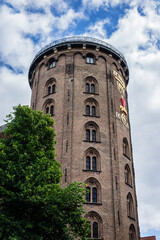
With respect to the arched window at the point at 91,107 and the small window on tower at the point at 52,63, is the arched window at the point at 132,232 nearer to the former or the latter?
the arched window at the point at 91,107

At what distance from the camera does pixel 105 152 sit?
30.1 m

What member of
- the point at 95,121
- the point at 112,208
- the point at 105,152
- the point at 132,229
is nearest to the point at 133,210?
the point at 132,229

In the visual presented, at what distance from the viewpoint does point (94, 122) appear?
3153cm

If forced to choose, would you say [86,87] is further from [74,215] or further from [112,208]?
[74,215]

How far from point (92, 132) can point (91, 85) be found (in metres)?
6.33

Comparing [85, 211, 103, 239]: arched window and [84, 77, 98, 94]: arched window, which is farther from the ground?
[84, 77, 98, 94]: arched window

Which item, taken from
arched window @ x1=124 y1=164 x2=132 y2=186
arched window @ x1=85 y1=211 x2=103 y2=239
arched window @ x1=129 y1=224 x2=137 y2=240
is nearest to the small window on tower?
arched window @ x1=124 y1=164 x2=132 y2=186

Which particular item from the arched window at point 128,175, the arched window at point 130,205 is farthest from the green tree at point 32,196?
the arched window at point 128,175

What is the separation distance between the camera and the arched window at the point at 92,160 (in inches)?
1150

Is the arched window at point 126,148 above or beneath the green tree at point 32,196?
above

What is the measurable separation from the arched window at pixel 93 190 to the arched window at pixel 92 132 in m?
4.59

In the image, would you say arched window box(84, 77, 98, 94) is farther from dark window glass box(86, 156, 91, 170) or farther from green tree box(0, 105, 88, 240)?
green tree box(0, 105, 88, 240)

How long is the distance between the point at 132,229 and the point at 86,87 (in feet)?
53.1

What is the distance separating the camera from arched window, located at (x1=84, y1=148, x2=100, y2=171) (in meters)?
29.2
